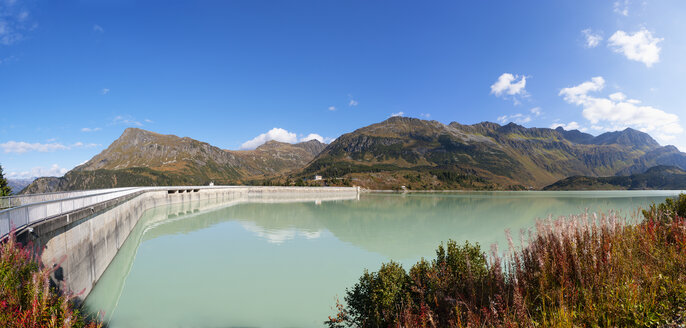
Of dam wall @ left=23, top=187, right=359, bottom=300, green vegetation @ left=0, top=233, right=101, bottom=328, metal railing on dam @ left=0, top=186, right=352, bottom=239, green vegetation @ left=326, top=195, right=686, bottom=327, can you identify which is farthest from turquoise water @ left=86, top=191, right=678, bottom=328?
green vegetation @ left=0, top=233, right=101, bottom=328

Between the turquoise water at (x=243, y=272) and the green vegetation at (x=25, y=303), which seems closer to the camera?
the green vegetation at (x=25, y=303)

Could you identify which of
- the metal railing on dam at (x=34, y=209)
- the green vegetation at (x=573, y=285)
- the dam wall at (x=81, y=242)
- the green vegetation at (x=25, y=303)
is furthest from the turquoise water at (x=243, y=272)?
the green vegetation at (x=25, y=303)

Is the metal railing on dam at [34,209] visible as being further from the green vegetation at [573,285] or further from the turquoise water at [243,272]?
the green vegetation at [573,285]

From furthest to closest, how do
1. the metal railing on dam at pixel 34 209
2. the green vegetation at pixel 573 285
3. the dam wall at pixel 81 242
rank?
the dam wall at pixel 81 242 → the metal railing on dam at pixel 34 209 → the green vegetation at pixel 573 285

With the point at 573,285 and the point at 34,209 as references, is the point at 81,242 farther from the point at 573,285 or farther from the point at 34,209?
the point at 573,285

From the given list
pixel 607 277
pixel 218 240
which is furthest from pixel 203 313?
pixel 218 240

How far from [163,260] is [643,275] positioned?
29.2 meters

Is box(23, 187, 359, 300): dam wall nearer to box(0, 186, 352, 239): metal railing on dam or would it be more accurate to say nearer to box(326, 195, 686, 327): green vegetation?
box(0, 186, 352, 239): metal railing on dam

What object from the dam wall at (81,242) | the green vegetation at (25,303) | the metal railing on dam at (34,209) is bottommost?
the dam wall at (81,242)

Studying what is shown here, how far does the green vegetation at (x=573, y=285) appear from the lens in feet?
13.7

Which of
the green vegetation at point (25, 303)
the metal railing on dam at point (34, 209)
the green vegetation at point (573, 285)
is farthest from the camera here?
the metal railing on dam at point (34, 209)

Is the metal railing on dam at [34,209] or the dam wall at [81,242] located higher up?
the metal railing on dam at [34,209]

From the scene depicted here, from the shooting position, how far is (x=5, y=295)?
199 inches

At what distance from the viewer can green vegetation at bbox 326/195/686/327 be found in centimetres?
A: 419
